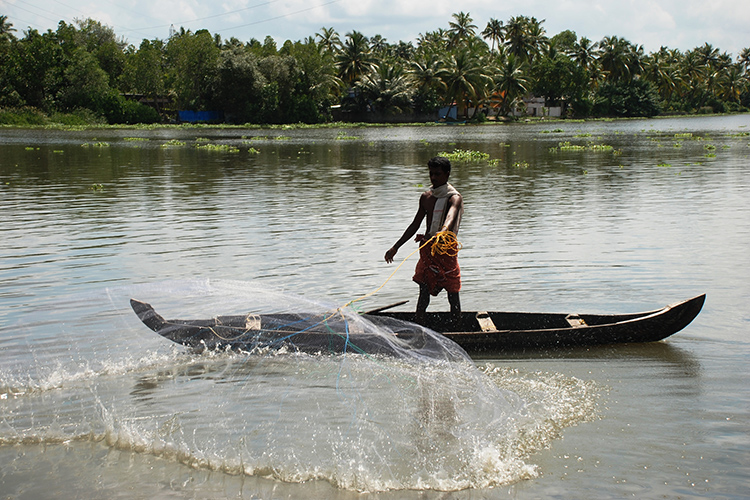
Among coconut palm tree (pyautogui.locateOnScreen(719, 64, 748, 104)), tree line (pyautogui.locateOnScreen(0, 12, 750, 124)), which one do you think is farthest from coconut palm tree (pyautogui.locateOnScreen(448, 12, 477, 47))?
coconut palm tree (pyautogui.locateOnScreen(719, 64, 748, 104))

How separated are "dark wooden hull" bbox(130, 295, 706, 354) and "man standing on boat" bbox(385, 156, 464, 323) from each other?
44cm

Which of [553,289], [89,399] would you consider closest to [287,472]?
[89,399]

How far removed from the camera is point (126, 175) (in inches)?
984

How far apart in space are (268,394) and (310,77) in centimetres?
7281

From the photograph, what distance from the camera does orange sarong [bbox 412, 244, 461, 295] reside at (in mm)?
6875

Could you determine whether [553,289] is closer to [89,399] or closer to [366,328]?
[366,328]

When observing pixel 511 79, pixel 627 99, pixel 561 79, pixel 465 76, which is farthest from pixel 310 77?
pixel 627 99

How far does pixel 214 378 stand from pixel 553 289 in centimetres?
525

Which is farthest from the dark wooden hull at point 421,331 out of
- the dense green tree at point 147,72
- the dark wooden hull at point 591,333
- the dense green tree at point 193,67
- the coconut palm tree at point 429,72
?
the dense green tree at point 147,72

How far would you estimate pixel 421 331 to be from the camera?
607 cm

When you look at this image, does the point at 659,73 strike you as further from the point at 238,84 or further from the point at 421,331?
the point at 421,331

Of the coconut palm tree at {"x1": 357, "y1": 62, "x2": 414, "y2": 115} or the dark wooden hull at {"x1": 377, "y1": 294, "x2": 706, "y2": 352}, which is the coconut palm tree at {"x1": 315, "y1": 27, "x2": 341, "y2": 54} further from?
the dark wooden hull at {"x1": 377, "y1": 294, "x2": 706, "y2": 352}

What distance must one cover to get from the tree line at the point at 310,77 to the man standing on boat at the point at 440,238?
67.9 m

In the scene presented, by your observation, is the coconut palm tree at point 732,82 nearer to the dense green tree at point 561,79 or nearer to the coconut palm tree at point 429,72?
the dense green tree at point 561,79
